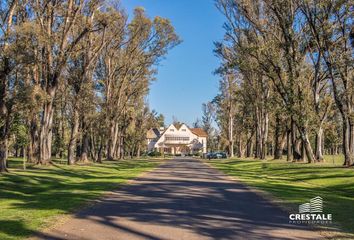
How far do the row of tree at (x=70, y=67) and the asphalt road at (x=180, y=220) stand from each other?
44.6 ft

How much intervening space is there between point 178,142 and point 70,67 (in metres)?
93.1

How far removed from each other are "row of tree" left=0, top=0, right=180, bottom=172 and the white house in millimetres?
62608

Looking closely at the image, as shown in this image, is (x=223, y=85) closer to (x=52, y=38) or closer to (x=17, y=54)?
(x=52, y=38)

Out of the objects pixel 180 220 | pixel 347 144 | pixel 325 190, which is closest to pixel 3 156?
pixel 325 190

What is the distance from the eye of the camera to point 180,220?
10766mm

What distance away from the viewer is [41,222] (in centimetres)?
1031

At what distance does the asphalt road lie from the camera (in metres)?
9.12

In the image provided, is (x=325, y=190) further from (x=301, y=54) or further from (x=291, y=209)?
(x=301, y=54)

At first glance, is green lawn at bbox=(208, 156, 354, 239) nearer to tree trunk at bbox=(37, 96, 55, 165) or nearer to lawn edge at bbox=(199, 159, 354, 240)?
lawn edge at bbox=(199, 159, 354, 240)

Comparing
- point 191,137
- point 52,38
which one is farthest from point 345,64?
point 191,137

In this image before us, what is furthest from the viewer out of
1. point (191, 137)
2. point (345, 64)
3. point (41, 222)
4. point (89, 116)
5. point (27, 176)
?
point (191, 137)

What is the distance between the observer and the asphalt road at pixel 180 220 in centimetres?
912

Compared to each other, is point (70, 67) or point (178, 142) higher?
point (70, 67)

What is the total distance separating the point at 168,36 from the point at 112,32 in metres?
8.16
